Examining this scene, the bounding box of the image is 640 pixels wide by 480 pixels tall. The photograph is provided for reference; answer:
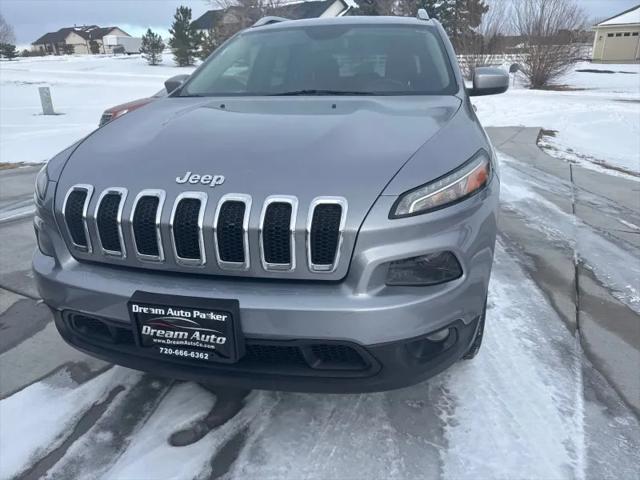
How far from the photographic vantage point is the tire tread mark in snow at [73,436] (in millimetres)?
1941

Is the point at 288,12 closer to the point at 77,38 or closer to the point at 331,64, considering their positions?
the point at 331,64

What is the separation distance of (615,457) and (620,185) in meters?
5.15

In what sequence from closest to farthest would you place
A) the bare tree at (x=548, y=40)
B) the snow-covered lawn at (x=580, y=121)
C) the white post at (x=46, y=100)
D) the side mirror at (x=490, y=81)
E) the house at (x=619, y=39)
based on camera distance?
the side mirror at (x=490, y=81)
the snow-covered lawn at (x=580, y=121)
the white post at (x=46, y=100)
the bare tree at (x=548, y=40)
the house at (x=619, y=39)

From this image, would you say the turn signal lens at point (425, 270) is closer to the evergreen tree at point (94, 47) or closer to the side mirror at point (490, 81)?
the side mirror at point (490, 81)

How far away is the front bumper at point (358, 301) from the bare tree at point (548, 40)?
21.4 meters

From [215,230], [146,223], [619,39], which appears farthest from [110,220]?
[619,39]

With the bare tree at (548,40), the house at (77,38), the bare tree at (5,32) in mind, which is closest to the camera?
the bare tree at (548,40)

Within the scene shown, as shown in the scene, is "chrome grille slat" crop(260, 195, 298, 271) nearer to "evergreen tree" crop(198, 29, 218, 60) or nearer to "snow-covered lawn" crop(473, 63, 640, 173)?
"snow-covered lawn" crop(473, 63, 640, 173)

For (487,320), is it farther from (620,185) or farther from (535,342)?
(620,185)

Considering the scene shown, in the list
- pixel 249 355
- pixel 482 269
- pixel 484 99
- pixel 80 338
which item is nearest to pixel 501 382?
pixel 482 269

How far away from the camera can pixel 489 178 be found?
2.02 meters

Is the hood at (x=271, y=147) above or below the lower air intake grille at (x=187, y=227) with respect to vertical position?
above

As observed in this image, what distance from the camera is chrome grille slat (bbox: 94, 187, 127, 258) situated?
5.99 feet

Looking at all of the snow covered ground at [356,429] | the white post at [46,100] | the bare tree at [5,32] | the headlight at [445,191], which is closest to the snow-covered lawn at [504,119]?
the white post at [46,100]
